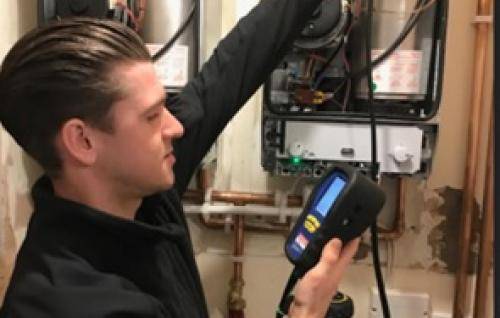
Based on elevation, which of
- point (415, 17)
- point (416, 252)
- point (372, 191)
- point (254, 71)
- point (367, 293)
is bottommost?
point (367, 293)

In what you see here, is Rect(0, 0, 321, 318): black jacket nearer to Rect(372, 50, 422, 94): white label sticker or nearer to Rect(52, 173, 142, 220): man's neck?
Rect(52, 173, 142, 220): man's neck

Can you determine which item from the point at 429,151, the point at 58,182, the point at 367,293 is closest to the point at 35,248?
the point at 58,182

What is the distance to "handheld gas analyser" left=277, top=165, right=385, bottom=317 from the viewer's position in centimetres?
99

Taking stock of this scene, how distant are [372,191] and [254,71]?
0.30 m

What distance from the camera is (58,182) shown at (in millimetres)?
978

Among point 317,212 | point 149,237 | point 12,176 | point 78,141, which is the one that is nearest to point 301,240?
point 317,212

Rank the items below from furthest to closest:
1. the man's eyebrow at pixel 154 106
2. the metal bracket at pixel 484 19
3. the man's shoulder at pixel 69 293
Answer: the metal bracket at pixel 484 19 → the man's eyebrow at pixel 154 106 → the man's shoulder at pixel 69 293

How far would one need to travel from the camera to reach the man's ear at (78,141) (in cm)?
91

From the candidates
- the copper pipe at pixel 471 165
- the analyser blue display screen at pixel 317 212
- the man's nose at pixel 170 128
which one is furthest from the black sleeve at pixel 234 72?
the copper pipe at pixel 471 165

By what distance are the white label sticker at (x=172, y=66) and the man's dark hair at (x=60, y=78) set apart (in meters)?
0.37

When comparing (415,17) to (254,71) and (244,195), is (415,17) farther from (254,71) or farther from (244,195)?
(244,195)

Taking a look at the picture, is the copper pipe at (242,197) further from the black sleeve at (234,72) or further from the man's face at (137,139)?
the man's face at (137,139)

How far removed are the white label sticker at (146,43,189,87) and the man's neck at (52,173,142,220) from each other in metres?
0.38

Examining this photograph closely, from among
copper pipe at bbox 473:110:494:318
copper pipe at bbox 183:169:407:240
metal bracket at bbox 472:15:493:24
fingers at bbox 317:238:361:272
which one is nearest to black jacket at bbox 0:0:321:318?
fingers at bbox 317:238:361:272
